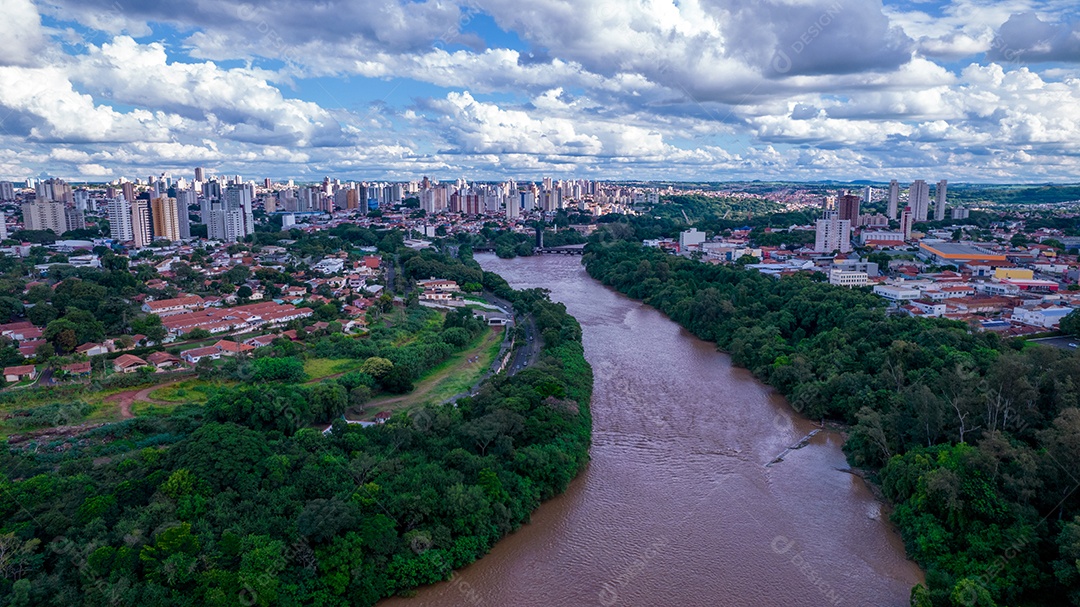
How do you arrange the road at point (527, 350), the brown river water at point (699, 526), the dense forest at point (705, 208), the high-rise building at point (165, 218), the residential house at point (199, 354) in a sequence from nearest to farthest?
the brown river water at point (699, 526), the residential house at point (199, 354), the road at point (527, 350), the high-rise building at point (165, 218), the dense forest at point (705, 208)

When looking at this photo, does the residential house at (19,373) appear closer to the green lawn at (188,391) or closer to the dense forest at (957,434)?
the green lawn at (188,391)

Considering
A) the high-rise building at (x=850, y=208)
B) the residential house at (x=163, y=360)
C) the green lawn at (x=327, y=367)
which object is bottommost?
the green lawn at (x=327, y=367)

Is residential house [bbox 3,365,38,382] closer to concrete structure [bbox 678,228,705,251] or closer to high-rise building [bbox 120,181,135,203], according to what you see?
concrete structure [bbox 678,228,705,251]

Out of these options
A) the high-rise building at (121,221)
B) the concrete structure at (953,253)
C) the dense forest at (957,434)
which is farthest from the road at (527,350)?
the high-rise building at (121,221)

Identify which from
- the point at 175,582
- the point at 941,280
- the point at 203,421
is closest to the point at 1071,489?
the point at 175,582

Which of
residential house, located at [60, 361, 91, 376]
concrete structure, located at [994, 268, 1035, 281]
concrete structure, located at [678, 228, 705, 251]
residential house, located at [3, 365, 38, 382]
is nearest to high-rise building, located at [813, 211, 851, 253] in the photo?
concrete structure, located at [678, 228, 705, 251]

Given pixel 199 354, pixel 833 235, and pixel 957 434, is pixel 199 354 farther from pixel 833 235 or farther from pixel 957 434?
pixel 833 235

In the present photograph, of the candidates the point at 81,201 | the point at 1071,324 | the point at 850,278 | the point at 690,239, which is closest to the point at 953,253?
the point at 850,278
